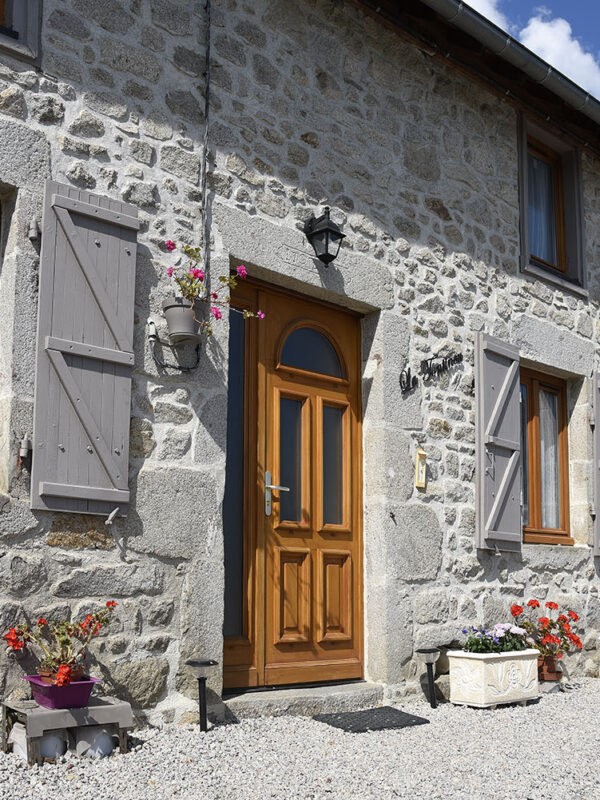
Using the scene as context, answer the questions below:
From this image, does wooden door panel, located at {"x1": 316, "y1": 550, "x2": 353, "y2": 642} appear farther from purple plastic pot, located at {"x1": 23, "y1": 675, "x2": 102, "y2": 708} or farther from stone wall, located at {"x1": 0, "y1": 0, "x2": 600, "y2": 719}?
purple plastic pot, located at {"x1": 23, "y1": 675, "x2": 102, "y2": 708}

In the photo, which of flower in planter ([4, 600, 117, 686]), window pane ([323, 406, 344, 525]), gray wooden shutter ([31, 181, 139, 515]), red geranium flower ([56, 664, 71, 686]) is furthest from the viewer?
window pane ([323, 406, 344, 525])

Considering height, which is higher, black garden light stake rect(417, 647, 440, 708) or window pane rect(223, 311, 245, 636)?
window pane rect(223, 311, 245, 636)

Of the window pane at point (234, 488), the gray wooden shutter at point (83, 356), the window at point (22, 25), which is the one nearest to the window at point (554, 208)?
the window pane at point (234, 488)

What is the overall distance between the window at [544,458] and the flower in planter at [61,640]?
3651 millimetres

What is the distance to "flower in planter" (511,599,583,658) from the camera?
237 inches

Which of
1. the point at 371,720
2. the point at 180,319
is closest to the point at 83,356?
the point at 180,319

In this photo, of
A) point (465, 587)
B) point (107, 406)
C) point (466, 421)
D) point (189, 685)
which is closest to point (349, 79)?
point (466, 421)

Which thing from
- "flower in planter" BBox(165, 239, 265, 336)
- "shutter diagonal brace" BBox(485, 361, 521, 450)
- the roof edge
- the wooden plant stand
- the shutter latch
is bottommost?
the wooden plant stand

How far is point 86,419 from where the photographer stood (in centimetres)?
402

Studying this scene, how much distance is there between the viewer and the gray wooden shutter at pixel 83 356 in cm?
393

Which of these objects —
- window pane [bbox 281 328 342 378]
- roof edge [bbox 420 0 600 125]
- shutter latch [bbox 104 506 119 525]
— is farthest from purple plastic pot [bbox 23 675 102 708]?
roof edge [bbox 420 0 600 125]

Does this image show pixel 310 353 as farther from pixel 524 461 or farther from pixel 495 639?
pixel 524 461

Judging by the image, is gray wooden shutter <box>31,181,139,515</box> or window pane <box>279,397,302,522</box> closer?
gray wooden shutter <box>31,181,139,515</box>

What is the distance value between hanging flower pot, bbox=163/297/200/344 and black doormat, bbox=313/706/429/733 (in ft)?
6.65
